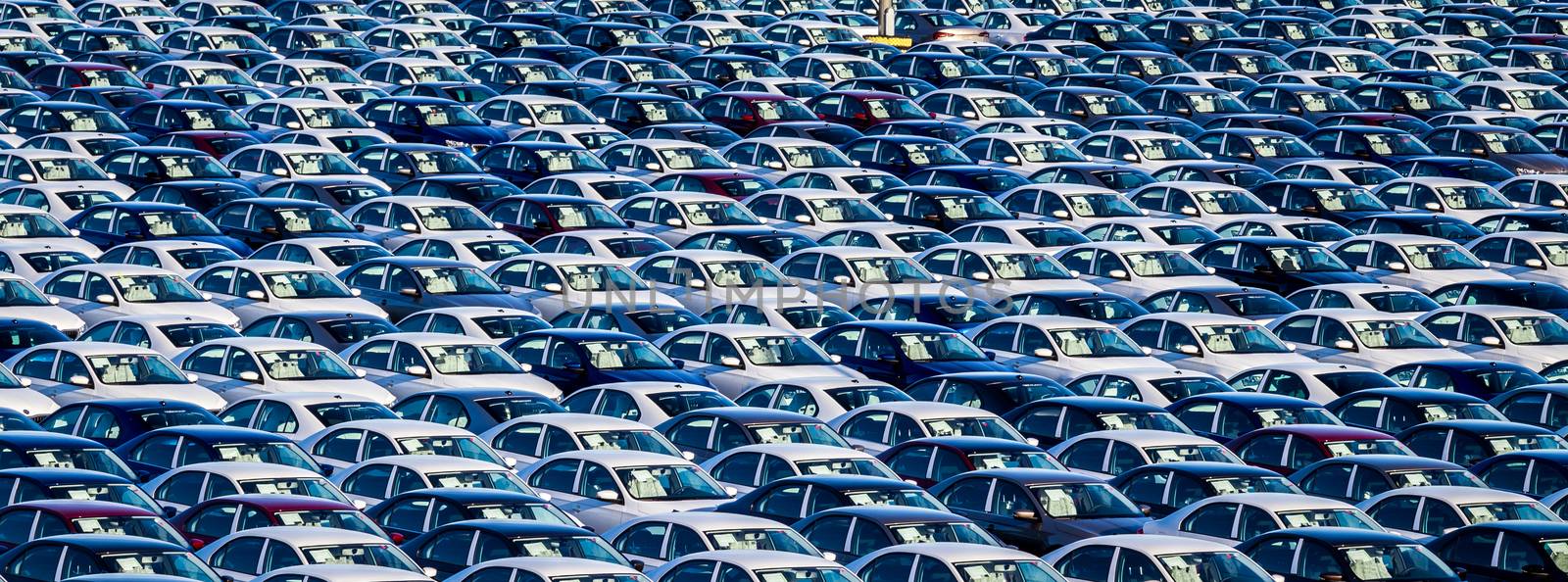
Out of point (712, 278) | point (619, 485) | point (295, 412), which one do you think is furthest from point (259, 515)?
point (712, 278)

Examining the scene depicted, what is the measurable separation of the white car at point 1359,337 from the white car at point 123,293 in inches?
409

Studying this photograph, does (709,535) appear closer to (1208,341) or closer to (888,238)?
(1208,341)

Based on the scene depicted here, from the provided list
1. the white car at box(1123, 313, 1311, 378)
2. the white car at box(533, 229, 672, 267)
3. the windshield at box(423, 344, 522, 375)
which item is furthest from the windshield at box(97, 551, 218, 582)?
the white car at box(533, 229, 672, 267)

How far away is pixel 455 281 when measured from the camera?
30.0m

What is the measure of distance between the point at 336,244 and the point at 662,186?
251 inches

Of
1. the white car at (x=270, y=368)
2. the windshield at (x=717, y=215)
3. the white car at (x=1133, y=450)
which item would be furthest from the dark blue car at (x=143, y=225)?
the white car at (x=1133, y=450)

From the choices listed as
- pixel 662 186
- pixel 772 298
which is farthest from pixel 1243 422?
pixel 662 186

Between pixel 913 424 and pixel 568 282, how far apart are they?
289 inches

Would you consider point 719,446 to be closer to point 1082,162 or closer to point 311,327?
point 311,327

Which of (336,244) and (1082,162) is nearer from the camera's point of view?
(336,244)

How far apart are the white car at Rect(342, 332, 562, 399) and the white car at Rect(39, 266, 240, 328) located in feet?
7.84

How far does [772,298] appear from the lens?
30031 mm

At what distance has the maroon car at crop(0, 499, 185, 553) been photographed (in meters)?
18.1

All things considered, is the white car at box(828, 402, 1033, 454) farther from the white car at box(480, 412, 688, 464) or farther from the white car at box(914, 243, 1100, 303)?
the white car at box(914, 243, 1100, 303)
